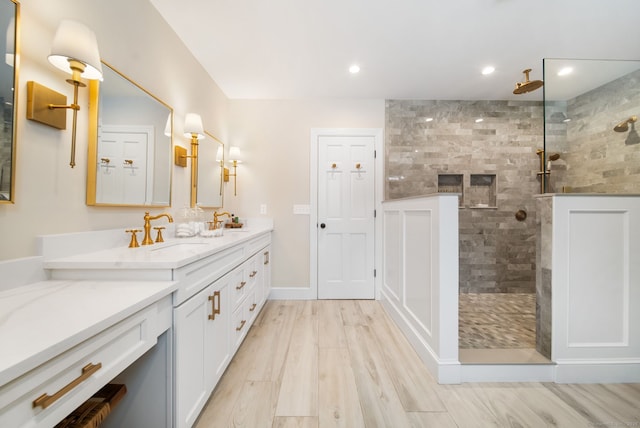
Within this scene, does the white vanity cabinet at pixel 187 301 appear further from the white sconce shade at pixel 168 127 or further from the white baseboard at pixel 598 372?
the white baseboard at pixel 598 372

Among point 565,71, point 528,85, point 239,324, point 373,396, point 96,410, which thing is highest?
point 528,85

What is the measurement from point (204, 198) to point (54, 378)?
2.09 metres

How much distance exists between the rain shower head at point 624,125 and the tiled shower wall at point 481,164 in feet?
4.89

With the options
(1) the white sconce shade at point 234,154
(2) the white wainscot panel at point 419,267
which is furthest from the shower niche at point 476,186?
(1) the white sconce shade at point 234,154

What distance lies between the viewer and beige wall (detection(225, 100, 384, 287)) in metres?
3.22

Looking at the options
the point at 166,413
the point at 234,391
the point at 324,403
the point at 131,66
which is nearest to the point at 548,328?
the point at 324,403

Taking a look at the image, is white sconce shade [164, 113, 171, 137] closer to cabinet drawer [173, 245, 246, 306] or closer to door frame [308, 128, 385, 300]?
cabinet drawer [173, 245, 246, 306]

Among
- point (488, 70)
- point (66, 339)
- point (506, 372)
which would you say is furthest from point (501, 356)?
point (488, 70)

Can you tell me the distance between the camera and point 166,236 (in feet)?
6.28

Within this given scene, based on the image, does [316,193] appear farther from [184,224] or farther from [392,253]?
[184,224]

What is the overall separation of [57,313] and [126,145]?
1.15m

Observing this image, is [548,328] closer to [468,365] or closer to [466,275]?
[468,365]

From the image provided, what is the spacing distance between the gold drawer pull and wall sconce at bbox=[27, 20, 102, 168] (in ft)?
3.13

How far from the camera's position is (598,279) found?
1620 mm
